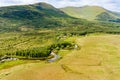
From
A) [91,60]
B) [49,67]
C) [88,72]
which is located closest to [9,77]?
[49,67]

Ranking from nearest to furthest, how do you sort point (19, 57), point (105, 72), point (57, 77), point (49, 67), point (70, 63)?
point (57, 77) < point (105, 72) < point (49, 67) < point (70, 63) < point (19, 57)

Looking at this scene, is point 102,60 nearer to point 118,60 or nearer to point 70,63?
point 118,60

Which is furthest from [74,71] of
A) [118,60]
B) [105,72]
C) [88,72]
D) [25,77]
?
[118,60]

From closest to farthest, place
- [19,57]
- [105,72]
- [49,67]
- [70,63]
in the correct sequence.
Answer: [105,72], [49,67], [70,63], [19,57]

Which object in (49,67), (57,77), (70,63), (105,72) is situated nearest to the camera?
(57,77)

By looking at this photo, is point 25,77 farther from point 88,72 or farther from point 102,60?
point 102,60

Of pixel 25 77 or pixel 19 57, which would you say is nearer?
pixel 25 77

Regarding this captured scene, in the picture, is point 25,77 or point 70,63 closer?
point 25,77

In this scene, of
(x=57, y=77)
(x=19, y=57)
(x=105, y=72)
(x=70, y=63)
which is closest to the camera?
(x=57, y=77)
